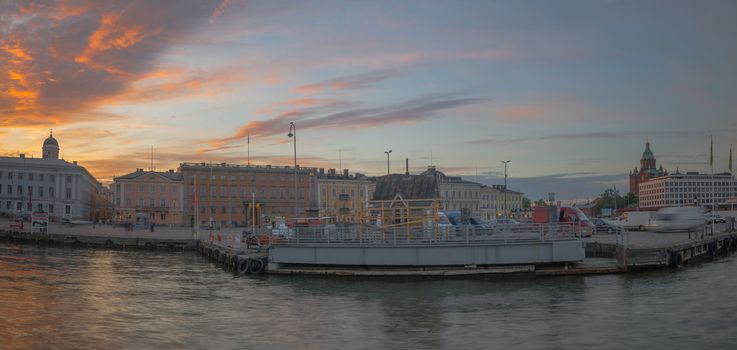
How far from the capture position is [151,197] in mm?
153000

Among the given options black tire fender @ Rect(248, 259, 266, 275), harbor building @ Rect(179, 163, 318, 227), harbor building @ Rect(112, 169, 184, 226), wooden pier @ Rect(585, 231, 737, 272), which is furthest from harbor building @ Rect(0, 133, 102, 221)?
wooden pier @ Rect(585, 231, 737, 272)

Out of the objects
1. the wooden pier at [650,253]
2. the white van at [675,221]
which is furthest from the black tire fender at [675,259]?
the white van at [675,221]

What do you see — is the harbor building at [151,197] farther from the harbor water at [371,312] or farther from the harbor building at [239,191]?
the harbor water at [371,312]

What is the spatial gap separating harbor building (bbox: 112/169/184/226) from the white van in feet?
348

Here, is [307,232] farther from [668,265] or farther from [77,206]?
[77,206]

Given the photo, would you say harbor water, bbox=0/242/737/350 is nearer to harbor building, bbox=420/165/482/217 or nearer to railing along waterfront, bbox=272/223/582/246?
railing along waterfront, bbox=272/223/582/246

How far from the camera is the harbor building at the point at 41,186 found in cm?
16088

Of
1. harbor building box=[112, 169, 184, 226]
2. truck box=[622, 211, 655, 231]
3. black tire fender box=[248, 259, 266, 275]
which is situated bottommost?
black tire fender box=[248, 259, 266, 275]

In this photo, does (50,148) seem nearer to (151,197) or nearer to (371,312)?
(151,197)

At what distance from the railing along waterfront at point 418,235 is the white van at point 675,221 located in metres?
40.1

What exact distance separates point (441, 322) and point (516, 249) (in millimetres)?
14085

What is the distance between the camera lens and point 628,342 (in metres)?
21.4

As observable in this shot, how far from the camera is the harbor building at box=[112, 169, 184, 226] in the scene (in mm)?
150625

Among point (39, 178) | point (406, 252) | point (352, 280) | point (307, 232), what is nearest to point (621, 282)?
point (406, 252)
